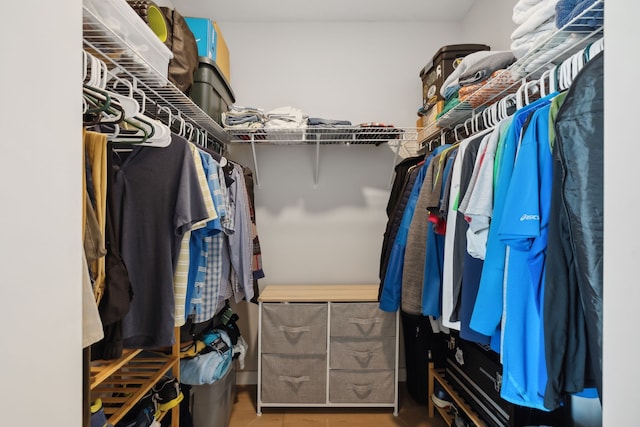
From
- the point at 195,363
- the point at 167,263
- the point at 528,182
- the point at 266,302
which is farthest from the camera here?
the point at 266,302

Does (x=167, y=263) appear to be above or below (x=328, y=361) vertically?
above

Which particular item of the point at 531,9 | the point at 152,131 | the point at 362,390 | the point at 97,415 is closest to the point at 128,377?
the point at 97,415

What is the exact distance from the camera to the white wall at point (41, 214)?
0.44 m

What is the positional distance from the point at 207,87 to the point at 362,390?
200 centimetres

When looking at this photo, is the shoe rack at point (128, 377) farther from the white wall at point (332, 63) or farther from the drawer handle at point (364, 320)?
the white wall at point (332, 63)

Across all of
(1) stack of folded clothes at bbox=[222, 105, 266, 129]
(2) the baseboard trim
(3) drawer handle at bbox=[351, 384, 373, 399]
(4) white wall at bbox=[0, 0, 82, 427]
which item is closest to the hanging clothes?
(4) white wall at bbox=[0, 0, 82, 427]

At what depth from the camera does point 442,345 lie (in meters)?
2.09

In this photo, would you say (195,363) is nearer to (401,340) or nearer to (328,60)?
(401,340)

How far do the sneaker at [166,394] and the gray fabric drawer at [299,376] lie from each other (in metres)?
0.63

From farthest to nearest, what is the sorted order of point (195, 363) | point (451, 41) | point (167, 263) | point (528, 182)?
point (451, 41)
point (195, 363)
point (167, 263)
point (528, 182)

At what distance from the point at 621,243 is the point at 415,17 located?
248 cm

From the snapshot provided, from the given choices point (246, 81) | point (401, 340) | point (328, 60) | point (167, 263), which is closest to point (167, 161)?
point (167, 263)

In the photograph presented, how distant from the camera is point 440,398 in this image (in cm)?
194

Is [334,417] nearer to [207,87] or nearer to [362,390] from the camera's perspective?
[362,390]
